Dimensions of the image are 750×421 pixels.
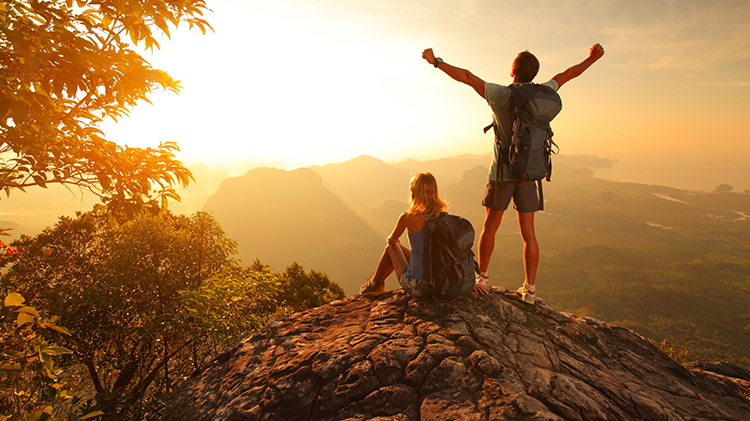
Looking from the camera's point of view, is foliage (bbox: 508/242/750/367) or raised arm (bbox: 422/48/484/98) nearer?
raised arm (bbox: 422/48/484/98)

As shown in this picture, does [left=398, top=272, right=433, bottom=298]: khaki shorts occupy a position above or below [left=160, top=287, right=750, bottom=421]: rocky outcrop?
above

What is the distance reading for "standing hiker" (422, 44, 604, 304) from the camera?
4.80 m

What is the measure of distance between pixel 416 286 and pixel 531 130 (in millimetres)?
3286

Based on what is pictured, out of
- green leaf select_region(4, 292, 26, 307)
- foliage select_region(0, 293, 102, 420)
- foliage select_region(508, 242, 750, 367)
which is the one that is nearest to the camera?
green leaf select_region(4, 292, 26, 307)

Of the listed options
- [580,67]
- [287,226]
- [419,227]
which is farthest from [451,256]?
[287,226]

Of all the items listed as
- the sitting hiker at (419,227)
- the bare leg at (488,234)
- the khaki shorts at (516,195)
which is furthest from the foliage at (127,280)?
the khaki shorts at (516,195)

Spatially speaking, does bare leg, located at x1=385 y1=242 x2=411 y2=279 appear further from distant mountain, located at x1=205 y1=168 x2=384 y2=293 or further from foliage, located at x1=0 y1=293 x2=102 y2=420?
distant mountain, located at x1=205 y1=168 x2=384 y2=293

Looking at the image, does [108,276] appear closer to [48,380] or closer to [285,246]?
[48,380]

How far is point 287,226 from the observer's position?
7274 inches

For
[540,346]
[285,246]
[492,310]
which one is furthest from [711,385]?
[285,246]

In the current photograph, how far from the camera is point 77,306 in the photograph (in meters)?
9.30

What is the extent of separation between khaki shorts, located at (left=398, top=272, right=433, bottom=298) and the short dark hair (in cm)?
385

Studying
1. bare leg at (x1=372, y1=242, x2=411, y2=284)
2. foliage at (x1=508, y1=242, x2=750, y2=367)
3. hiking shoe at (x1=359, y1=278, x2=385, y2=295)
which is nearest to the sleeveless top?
bare leg at (x1=372, y1=242, x2=411, y2=284)

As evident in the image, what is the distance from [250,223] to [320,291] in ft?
572
